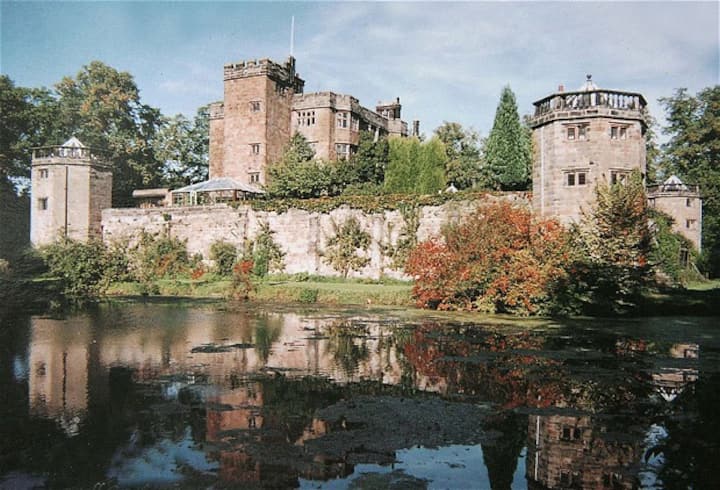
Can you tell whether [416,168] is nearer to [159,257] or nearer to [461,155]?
[461,155]

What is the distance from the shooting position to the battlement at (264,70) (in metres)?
38.8

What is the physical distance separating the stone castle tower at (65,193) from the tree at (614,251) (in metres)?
29.3

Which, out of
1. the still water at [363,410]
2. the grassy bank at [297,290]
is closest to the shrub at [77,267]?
the grassy bank at [297,290]

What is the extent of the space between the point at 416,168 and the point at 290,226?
26.1ft

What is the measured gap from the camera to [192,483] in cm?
661

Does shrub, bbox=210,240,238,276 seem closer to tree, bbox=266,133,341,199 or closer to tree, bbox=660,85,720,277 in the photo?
tree, bbox=266,133,341,199

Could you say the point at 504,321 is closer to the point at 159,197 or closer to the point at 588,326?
the point at 588,326

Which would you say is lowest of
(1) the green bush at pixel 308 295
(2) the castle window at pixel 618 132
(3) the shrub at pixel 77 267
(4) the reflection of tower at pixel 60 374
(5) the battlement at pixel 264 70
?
(4) the reflection of tower at pixel 60 374

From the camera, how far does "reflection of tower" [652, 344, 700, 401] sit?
34.9 ft

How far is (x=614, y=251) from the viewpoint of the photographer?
20188 millimetres

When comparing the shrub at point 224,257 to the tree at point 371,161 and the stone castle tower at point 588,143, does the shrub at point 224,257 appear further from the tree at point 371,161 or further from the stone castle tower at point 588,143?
the stone castle tower at point 588,143

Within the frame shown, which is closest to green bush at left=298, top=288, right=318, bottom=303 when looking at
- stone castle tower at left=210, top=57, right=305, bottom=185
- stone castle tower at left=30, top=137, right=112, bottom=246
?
stone castle tower at left=210, top=57, right=305, bottom=185


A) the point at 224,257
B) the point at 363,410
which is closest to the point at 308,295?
the point at 224,257

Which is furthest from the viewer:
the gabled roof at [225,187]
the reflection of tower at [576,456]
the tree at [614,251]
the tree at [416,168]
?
the gabled roof at [225,187]
